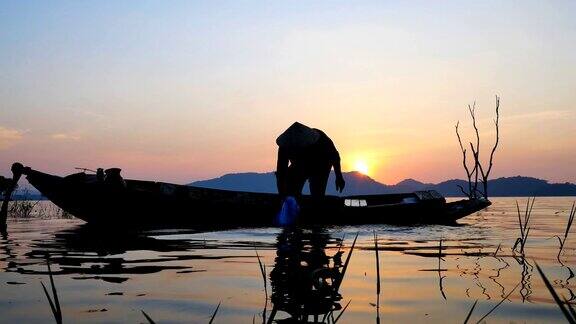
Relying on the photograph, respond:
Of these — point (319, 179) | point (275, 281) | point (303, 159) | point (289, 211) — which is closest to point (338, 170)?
point (319, 179)

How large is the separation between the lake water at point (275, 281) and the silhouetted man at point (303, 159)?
206 inches

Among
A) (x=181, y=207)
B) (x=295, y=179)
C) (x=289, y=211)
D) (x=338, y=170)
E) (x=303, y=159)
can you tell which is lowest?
(x=289, y=211)

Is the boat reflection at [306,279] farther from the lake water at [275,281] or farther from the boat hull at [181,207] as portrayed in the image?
the boat hull at [181,207]

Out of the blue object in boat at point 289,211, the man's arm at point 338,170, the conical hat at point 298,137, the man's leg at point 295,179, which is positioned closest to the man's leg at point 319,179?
the man's arm at point 338,170

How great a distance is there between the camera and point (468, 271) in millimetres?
6730

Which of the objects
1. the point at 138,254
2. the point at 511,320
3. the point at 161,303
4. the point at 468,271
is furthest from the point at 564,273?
the point at 138,254

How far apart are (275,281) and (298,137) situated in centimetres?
980

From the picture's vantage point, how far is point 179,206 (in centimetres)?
1636

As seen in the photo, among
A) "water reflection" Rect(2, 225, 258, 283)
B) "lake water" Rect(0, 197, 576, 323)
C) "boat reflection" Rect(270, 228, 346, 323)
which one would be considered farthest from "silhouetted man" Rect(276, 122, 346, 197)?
"lake water" Rect(0, 197, 576, 323)

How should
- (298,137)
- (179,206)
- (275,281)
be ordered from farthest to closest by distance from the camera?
(179,206) → (298,137) → (275,281)

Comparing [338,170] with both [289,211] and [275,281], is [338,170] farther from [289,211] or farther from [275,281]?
[275,281]

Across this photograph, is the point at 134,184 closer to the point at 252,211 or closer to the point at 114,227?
the point at 114,227

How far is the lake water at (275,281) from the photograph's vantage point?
435 cm

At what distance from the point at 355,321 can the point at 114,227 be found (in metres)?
12.7
